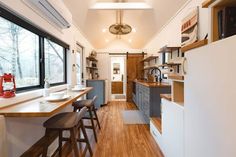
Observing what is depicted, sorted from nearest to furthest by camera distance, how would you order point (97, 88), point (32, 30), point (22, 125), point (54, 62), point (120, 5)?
1. point (22, 125)
2. point (32, 30)
3. point (54, 62)
4. point (120, 5)
5. point (97, 88)

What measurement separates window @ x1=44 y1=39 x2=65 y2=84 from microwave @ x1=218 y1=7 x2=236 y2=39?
240cm

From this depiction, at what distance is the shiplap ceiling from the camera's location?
10.7ft

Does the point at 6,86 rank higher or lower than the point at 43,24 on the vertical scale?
lower

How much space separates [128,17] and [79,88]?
293 cm

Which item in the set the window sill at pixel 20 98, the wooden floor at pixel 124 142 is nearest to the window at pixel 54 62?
the window sill at pixel 20 98

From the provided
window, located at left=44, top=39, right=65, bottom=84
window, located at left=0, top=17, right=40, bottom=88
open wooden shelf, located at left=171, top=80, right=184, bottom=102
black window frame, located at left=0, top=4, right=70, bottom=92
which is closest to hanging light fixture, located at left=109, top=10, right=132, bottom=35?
window, located at left=44, top=39, right=65, bottom=84

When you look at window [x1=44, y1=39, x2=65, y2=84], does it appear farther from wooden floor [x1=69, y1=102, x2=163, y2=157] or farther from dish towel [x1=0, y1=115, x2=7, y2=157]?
dish towel [x1=0, y1=115, x2=7, y2=157]

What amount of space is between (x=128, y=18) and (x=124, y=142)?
3687mm

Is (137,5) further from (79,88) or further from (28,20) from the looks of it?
(28,20)

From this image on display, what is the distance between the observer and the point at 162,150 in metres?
2.33

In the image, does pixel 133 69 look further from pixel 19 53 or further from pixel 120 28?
pixel 19 53

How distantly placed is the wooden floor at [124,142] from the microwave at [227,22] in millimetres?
1877

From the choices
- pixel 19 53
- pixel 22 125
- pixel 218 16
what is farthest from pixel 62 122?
pixel 218 16

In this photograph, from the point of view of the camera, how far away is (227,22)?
3.49ft
